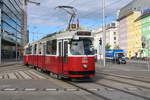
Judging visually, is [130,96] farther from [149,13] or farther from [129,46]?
[129,46]

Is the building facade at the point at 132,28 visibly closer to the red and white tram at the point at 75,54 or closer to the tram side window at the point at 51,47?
the tram side window at the point at 51,47

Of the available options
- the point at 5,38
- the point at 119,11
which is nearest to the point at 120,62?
the point at 5,38

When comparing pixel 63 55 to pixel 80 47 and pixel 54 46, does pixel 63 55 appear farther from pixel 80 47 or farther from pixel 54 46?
pixel 54 46

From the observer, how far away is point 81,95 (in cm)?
1064

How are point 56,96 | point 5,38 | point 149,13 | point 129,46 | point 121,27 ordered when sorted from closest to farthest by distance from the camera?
point 56,96 < point 5,38 < point 149,13 < point 129,46 < point 121,27

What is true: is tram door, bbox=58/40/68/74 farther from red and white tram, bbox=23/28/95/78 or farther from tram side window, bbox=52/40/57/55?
tram side window, bbox=52/40/57/55

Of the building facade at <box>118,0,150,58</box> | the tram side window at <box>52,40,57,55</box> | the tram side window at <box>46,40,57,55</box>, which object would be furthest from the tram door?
the building facade at <box>118,0,150,58</box>

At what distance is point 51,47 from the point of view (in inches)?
691

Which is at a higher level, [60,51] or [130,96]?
[60,51]

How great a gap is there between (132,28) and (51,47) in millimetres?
101655

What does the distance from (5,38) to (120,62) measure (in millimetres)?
31221

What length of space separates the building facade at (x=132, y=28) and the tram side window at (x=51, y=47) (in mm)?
86718

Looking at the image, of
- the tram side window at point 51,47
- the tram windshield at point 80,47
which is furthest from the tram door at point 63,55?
the tram side window at point 51,47

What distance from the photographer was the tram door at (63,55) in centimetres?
1502
